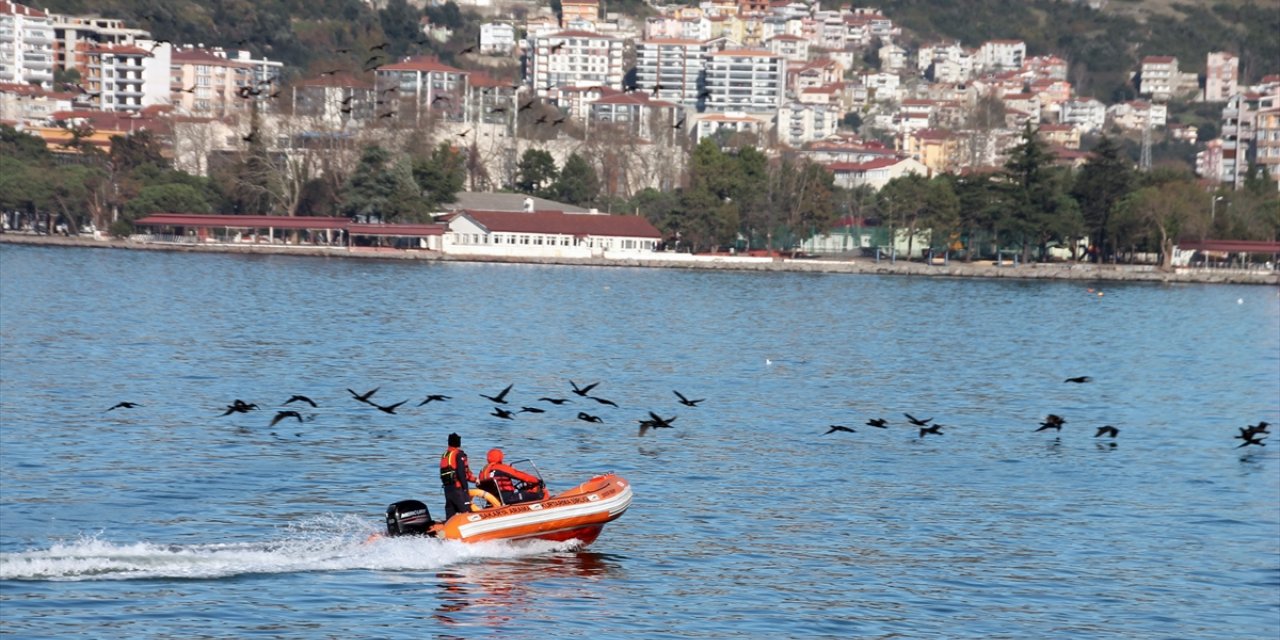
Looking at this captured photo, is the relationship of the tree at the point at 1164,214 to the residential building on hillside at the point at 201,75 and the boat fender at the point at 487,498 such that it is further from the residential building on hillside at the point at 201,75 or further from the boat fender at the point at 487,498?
the boat fender at the point at 487,498

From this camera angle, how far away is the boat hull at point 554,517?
22781 millimetres

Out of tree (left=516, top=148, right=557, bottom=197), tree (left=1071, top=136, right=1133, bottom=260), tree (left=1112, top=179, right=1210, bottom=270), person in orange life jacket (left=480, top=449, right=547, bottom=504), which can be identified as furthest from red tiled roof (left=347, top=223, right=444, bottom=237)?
person in orange life jacket (left=480, top=449, right=547, bottom=504)

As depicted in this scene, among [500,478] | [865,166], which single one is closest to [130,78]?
[865,166]

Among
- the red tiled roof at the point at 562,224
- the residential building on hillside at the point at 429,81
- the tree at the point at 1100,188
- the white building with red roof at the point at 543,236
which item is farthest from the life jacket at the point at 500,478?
the residential building on hillside at the point at 429,81

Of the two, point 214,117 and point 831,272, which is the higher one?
point 214,117

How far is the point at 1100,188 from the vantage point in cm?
11769

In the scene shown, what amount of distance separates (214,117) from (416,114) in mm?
15680

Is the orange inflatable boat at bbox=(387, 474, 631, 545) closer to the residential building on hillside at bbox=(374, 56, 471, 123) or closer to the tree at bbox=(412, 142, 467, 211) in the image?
the tree at bbox=(412, 142, 467, 211)

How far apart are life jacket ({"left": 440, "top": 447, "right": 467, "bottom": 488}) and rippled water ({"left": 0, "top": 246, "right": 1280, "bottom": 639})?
813 mm

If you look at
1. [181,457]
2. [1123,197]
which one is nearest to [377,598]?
Answer: [181,457]

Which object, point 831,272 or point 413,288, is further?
point 831,272

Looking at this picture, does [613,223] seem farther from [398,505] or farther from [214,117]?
[398,505]

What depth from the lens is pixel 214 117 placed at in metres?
137

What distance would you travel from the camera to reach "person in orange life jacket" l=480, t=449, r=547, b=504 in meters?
23.2
